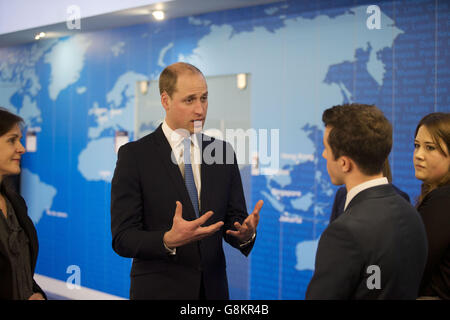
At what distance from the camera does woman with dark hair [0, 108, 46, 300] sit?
170 centimetres

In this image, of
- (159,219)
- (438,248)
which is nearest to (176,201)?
(159,219)

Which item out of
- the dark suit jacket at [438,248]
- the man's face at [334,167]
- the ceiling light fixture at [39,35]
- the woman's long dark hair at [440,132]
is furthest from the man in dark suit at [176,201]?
the ceiling light fixture at [39,35]

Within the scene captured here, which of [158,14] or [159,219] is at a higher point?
[158,14]

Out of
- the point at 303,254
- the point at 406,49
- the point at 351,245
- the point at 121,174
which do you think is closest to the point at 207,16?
the point at 406,49

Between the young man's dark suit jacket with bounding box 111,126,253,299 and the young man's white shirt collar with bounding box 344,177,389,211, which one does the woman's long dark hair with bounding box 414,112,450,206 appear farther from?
the young man's dark suit jacket with bounding box 111,126,253,299

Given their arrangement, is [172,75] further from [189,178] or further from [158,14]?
[158,14]

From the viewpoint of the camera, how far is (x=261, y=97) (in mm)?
3959

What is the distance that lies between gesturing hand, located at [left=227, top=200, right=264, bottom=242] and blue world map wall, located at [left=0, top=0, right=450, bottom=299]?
6.23 feet

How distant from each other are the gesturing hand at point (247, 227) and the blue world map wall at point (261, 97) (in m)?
1.90

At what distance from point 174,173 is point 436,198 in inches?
43.0

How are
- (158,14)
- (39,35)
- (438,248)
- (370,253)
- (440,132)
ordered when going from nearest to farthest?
(370,253)
(438,248)
(440,132)
(158,14)
(39,35)

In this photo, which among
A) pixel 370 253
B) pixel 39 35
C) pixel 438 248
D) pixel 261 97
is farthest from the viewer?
pixel 39 35

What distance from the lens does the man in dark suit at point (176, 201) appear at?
5.71ft

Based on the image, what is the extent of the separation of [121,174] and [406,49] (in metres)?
2.58
